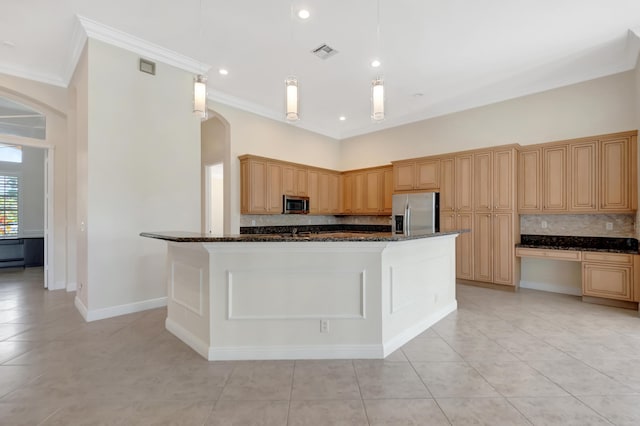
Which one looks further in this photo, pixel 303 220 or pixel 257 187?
pixel 303 220

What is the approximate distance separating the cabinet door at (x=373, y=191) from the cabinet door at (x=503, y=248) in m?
2.45

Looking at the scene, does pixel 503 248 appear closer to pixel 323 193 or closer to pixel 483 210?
pixel 483 210

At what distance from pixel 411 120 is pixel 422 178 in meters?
1.51

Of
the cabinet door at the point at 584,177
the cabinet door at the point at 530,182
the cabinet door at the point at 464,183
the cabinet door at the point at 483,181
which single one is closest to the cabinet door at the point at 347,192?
the cabinet door at the point at 464,183

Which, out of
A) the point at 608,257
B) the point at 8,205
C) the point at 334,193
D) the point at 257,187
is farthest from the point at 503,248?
the point at 8,205

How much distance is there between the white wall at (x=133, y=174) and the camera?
3613mm

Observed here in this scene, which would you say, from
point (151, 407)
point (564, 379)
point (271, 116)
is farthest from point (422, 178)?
point (151, 407)

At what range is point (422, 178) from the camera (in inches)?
236

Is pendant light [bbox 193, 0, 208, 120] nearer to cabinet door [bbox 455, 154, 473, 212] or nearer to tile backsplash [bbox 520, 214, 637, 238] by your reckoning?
cabinet door [bbox 455, 154, 473, 212]

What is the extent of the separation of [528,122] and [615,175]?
149 centimetres

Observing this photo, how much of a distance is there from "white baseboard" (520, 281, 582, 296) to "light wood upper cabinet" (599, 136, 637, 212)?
1.35 metres

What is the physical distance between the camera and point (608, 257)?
165 inches

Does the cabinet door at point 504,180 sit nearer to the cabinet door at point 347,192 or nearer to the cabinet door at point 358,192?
the cabinet door at point 358,192

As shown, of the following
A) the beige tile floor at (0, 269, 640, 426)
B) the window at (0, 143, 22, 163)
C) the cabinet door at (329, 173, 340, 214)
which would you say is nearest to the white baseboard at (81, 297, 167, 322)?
the beige tile floor at (0, 269, 640, 426)
